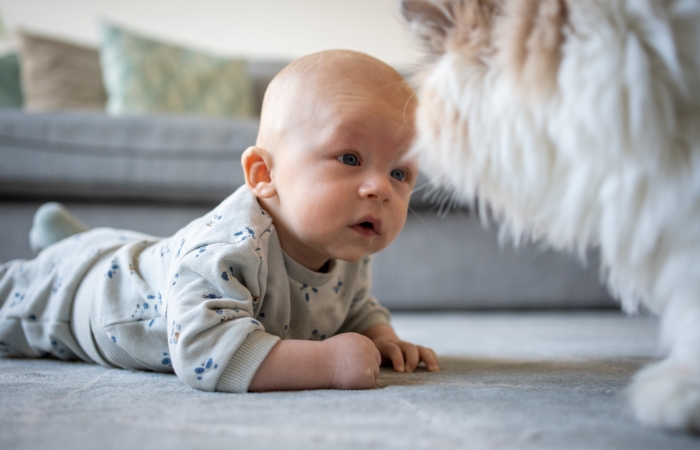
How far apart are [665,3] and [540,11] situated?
12 cm

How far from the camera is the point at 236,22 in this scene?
130 inches

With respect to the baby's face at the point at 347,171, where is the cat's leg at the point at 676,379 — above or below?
below

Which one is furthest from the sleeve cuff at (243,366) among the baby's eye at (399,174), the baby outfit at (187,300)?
the baby's eye at (399,174)

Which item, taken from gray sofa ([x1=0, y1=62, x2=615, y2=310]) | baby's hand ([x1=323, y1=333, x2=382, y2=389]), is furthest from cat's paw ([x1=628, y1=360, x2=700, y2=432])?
gray sofa ([x1=0, y1=62, x2=615, y2=310])

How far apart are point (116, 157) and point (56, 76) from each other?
996 mm

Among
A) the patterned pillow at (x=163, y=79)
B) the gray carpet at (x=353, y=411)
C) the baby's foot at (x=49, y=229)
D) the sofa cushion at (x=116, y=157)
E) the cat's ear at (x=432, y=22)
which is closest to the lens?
the gray carpet at (x=353, y=411)

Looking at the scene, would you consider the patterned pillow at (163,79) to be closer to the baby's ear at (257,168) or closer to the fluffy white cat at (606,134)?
the baby's ear at (257,168)

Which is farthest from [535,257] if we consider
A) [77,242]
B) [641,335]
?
[77,242]

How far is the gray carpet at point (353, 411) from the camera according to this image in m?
0.50

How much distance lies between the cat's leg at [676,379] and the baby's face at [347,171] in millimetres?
386

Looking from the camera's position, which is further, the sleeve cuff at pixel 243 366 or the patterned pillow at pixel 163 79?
the patterned pillow at pixel 163 79

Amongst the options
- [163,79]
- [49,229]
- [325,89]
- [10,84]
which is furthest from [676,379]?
[10,84]

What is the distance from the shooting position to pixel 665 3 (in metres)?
0.58

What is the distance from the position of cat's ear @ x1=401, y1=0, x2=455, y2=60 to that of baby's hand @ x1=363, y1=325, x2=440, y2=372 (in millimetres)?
451
